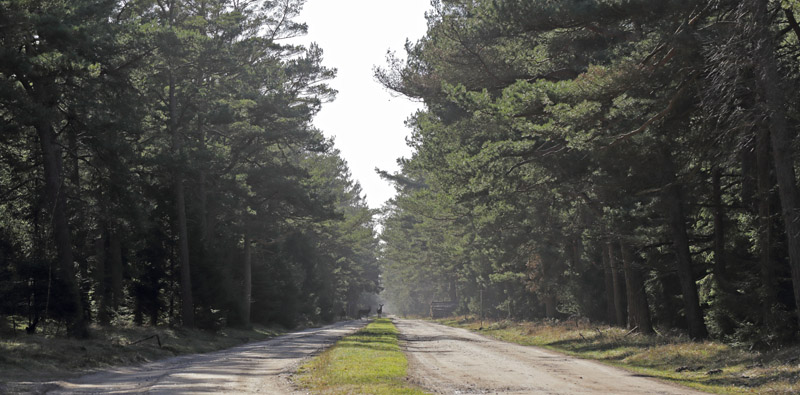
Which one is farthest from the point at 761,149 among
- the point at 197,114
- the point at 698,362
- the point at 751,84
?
the point at 197,114

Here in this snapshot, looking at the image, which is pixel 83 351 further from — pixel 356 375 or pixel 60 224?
pixel 356 375

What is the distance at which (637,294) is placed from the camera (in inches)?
1095

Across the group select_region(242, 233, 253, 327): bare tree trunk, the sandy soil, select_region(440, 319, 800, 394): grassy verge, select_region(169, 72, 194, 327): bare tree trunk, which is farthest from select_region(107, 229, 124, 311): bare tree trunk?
select_region(440, 319, 800, 394): grassy verge

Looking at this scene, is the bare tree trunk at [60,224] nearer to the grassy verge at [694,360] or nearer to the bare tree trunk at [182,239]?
the bare tree trunk at [182,239]

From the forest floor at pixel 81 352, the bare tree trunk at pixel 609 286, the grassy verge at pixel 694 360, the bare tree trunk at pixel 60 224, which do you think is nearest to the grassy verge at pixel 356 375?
the forest floor at pixel 81 352

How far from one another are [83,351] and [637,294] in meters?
20.1

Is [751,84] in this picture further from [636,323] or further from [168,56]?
[168,56]

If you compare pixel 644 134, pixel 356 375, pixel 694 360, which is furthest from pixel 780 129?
pixel 356 375

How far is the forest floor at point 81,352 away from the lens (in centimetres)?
1583

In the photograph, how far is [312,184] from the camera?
4881cm

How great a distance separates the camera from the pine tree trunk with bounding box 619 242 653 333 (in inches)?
1089

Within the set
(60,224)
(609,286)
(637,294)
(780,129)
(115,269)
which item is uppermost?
(780,129)

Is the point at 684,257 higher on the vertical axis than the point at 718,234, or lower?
lower

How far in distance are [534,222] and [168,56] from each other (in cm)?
1960
